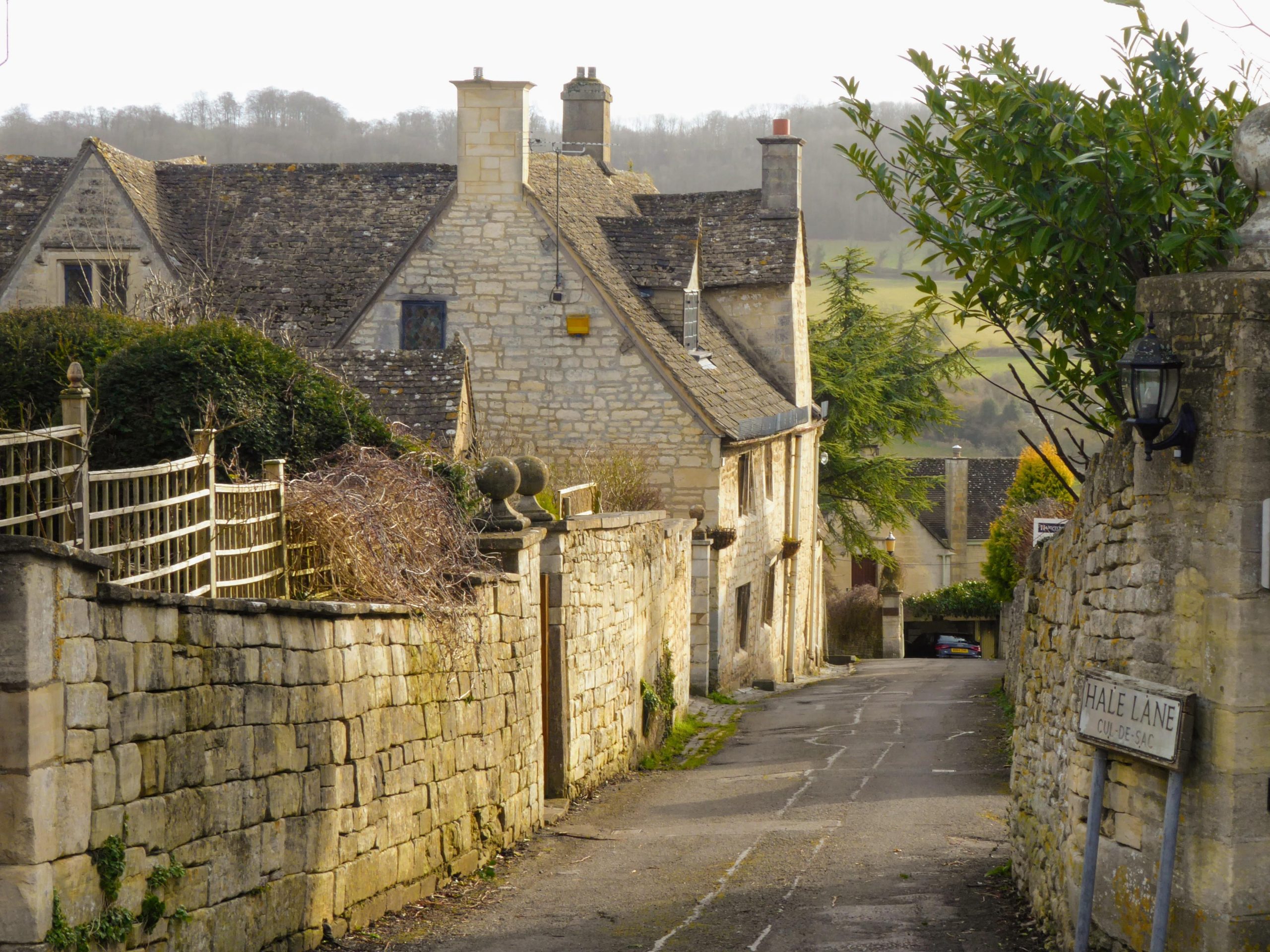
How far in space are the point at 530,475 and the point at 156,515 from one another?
5.30 m

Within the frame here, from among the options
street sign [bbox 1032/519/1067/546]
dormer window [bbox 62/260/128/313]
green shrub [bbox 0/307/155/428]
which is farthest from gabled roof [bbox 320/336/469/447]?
street sign [bbox 1032/519/1067/546]

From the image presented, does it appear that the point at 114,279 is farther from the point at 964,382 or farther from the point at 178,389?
the point at 964,382

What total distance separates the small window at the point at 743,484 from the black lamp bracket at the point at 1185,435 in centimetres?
1676

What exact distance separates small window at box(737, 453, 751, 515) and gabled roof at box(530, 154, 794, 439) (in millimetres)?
780

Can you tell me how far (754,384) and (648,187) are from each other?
6730 mm

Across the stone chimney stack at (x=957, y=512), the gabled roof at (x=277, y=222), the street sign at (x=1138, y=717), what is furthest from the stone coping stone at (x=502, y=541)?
the stone chimney stack at (x=957, y=512)

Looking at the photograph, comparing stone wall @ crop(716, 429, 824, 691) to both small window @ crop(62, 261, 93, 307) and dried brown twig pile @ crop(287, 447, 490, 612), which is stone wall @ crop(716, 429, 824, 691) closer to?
small window @ crop(62, 261, 93, 307)

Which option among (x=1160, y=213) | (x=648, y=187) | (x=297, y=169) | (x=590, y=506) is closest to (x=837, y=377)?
(x=648, y=187)

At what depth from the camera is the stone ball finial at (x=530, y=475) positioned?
39.8 ft

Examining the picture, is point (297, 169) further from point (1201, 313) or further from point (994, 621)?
point (994, 621)

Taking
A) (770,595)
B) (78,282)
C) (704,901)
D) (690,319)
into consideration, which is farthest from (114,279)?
(704,901)

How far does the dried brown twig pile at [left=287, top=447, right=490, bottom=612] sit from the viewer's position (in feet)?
29.3

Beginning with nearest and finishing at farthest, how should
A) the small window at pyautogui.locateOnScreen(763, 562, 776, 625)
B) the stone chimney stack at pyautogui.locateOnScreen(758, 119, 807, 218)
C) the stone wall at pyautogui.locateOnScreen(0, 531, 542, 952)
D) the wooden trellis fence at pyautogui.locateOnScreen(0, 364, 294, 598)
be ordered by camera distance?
the stone wall at pyautogui.locateOnScreen(0, 531, 542, 952)
the wooden trellis fence at pyautogui.locateOnScreen(0, 364, 294, 598)
the stone chimney stack at pyautogui.locateOnScreen(758, 119, 807, 218)
the small window at pyautogui.locateOnScreen(763, 562, 776, 625)

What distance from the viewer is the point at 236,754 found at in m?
6.76
